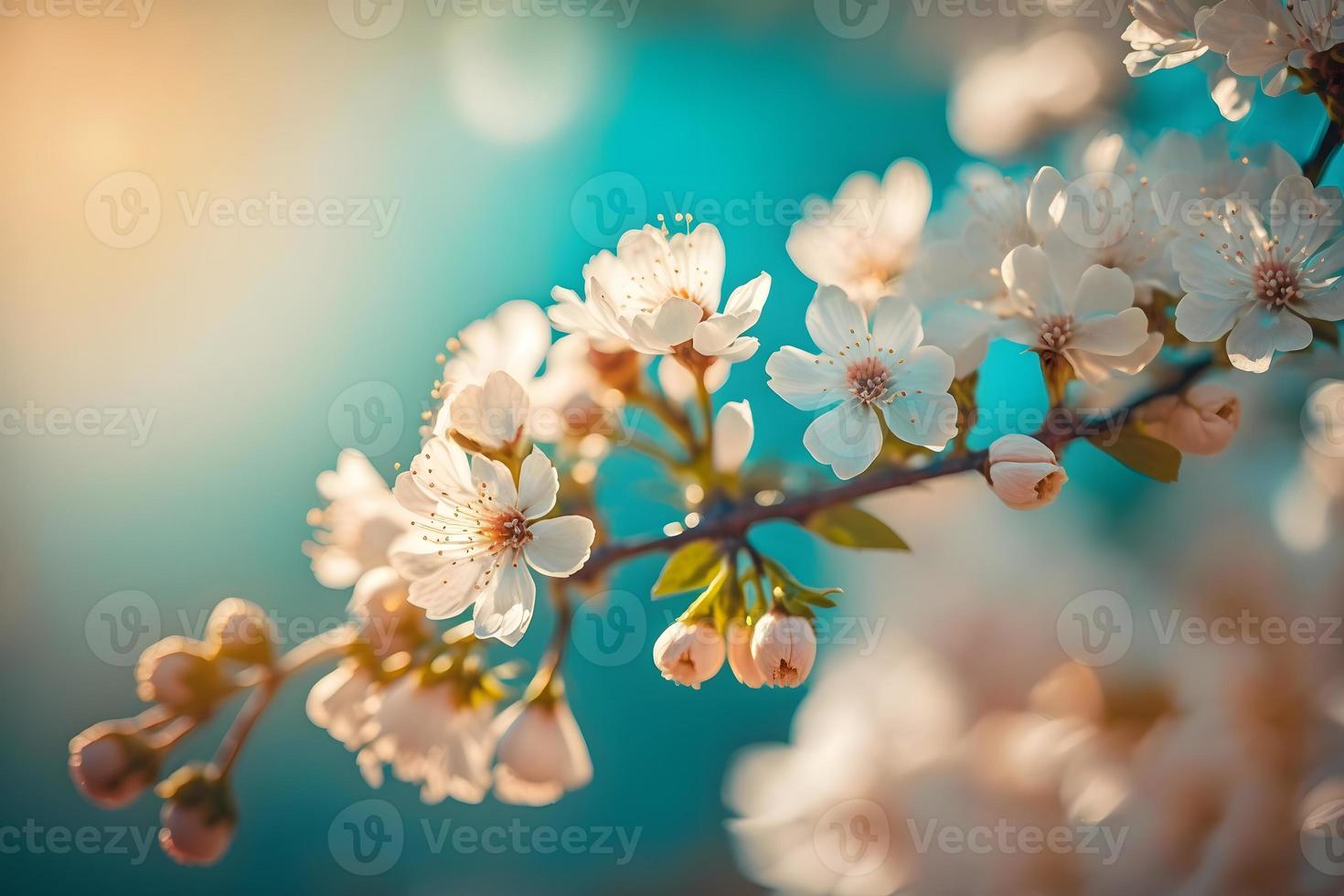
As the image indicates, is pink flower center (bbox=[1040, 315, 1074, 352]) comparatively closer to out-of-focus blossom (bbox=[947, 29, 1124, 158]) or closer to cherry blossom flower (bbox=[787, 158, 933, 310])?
cherry blossom flower (bbox=[787, 158, 933, 310])

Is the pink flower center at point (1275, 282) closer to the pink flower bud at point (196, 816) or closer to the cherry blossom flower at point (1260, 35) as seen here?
the cherry blossom flower at point (1260, 35)

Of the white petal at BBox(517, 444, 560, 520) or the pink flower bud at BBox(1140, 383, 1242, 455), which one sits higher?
the white petal at BBox(517, 444, 560, 520)

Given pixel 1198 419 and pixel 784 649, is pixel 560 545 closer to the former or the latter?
pixel 784 649

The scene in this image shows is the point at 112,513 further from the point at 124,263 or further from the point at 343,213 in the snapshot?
the point at 343,213

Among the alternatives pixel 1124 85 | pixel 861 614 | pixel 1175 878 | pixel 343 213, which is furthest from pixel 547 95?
pixel 1175 878

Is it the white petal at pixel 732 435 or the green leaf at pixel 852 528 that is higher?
the white petal at pixel 732 435

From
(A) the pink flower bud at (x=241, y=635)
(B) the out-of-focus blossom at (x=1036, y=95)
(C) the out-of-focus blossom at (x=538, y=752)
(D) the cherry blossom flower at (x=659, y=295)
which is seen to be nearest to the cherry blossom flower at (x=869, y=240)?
(D) the cherry blossom flower at (x=659, y=295)

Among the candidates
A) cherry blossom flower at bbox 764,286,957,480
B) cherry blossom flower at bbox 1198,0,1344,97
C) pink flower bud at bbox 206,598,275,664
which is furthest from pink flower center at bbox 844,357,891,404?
pink flower bud at bbox 206,598,275,664
